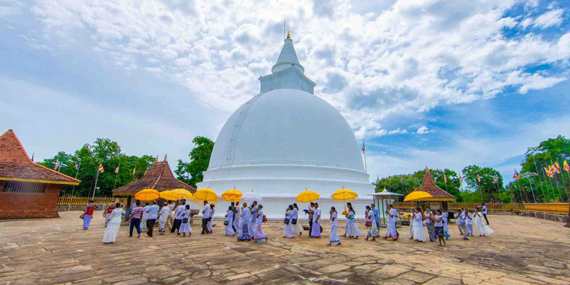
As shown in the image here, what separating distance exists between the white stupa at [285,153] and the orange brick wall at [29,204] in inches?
361

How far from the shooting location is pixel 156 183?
1602 centimetres

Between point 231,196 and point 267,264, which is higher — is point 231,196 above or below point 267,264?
above

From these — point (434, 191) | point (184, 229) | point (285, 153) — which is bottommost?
point (184, 229)

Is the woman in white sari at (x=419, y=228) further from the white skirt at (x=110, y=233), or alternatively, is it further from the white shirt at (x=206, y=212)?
the white skirt at (x=110, y=233)

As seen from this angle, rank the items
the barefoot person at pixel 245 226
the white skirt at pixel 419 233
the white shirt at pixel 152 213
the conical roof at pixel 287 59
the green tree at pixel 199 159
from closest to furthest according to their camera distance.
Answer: the barefoot person at pixel 245 226 < the white skirt at pixel 419 233 < the white shirt at pixel 152 213 < the conical roof at pixel 287 59 < the green tree at pixel 199 159

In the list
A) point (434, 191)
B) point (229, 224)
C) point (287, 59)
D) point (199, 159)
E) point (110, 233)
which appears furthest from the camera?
point (199, 159)

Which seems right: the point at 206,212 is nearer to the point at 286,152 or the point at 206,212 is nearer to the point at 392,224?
the point at 286,152

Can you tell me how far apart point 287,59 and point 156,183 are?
15.0 metres

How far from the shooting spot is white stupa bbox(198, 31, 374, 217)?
645 inches

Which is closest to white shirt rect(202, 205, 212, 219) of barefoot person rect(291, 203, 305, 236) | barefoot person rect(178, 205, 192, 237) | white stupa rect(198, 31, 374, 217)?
barefoot person rect(178, 205, 192, 237)

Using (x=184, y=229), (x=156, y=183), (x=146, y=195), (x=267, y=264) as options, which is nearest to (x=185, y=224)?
(x=184, y=229)

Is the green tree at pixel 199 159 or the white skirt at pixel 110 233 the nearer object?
the white skirt at pixel 110 233

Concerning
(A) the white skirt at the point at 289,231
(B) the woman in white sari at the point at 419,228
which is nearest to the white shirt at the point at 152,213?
(A) the white skirt at the point at 289,231

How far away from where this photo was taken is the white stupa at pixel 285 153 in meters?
16.4
